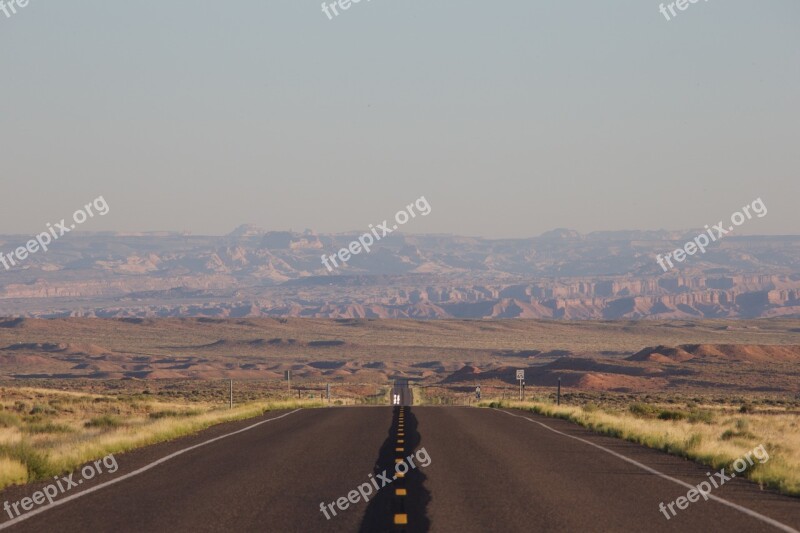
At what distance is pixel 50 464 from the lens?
1678 cm

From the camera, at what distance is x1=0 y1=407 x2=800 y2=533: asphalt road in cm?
1198

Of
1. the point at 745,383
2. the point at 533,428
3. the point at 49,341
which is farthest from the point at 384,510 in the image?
the point at 49,341

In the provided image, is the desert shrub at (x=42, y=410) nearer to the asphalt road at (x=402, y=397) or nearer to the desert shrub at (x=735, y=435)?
the asphalt road at (x=402, y=397)

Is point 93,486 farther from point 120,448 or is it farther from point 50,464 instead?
point 120,448

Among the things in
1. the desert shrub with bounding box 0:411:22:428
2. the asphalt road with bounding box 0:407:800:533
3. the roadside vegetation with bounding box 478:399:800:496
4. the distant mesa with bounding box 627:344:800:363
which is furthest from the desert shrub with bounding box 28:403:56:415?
the distant mesa with bounding box 627:344:800:363

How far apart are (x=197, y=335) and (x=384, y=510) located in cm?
18952

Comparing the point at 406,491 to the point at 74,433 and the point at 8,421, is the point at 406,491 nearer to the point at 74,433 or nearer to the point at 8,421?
the point at 74,433

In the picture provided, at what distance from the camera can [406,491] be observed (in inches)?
566

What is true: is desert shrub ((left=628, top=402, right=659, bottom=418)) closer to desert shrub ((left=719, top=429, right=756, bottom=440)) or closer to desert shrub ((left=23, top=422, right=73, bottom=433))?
desert shrub ((left=719, top=429, right=756, bottom=440))

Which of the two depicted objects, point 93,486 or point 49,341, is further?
point 49,341

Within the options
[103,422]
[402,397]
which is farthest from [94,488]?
[402,397]

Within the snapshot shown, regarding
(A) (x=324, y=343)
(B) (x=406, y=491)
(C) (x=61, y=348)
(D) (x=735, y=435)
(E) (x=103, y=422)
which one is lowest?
(A) (x=324, y=343)

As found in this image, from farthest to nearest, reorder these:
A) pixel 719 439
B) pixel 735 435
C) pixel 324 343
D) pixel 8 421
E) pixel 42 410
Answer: pixel 324 343 < pixel 42 410 < pixel 8 421 < pixel 735 435 < pixel 719 439

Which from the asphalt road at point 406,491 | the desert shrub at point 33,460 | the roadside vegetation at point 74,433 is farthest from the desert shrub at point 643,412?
the desert shrub at point 33,460
